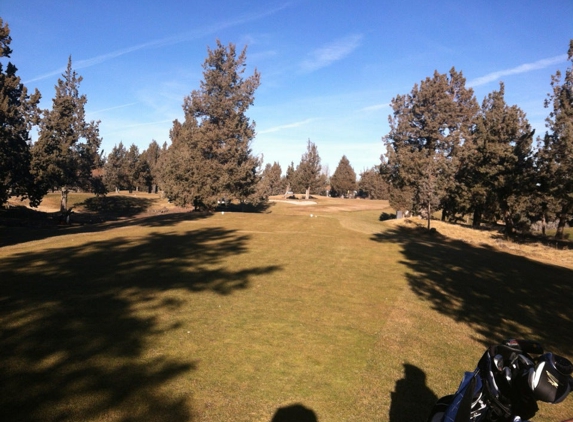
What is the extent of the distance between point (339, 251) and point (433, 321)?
11202 millimetres

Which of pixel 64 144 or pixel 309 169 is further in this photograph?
pixel 309 169

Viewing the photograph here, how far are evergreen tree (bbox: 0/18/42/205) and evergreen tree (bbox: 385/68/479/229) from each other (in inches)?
1676

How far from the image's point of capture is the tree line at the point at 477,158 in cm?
2828

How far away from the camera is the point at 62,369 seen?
22.0 ft

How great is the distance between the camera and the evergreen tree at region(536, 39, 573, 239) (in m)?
24.8

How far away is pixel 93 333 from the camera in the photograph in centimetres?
841

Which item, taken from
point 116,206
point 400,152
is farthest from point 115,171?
point 400,152

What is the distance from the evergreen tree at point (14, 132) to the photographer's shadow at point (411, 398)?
37.2 metres

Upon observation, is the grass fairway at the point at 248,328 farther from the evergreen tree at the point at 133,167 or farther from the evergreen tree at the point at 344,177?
the evergreen tree at the point at 344,177

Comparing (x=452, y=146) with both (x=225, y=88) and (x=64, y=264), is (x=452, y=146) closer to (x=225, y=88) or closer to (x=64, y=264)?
(x=225, y=88)

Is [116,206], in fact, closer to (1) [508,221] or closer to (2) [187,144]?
(2) [187,144]

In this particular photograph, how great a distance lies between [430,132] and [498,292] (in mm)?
35979

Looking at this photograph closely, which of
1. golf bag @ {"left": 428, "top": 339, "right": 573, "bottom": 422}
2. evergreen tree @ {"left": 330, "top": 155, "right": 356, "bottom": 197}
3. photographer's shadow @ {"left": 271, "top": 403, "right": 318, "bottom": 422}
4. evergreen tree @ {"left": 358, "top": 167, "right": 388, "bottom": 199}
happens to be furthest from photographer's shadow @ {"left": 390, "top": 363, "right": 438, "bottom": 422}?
evergreen tree @ {"left": 358, "top": 167, "right": 388, "bottom": 199}

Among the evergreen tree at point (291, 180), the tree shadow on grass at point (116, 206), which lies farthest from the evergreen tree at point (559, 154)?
the evergreen tree at point (291, 180)
